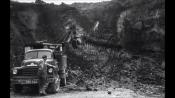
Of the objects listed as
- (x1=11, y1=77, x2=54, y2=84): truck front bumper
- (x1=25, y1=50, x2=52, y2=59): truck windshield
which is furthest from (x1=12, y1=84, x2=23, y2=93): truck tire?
(x1=25, y1=50, x2=52, y2=59): truck windshield

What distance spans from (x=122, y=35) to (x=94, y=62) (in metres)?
5.37

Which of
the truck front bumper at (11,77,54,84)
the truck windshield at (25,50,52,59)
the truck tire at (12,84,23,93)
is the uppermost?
the truck windshield at (25,50,52,59)

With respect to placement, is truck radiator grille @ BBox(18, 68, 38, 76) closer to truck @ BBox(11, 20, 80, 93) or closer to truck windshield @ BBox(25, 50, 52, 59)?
truck @ BBox(11, 20, 80, 93)

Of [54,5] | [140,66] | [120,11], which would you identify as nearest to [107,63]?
[140,66]

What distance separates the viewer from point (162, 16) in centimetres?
2653

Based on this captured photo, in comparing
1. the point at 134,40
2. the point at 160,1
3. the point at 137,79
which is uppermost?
the point at 160,1

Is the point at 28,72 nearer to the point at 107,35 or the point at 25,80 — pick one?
the point at 25,80

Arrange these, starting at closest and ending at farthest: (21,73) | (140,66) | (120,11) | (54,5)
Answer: (21,73) → (140,66) → (120,11) → (54,5)

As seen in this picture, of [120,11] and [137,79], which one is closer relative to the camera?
[137,79]

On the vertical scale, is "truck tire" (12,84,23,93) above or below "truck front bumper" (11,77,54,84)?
below

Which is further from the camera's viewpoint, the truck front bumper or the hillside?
the hillside

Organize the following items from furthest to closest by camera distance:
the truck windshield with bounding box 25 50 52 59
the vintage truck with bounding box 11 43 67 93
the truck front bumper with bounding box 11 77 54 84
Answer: the truck windshield with bounding box 25 50 52 59, the vintage truck with bounding box 11 43 67 93, the truck front bumper with bounding box 11 77 54 84

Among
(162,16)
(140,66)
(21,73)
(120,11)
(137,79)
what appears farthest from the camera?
(120,11)

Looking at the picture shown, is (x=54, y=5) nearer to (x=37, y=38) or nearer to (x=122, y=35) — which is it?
(x=37, y=38)
